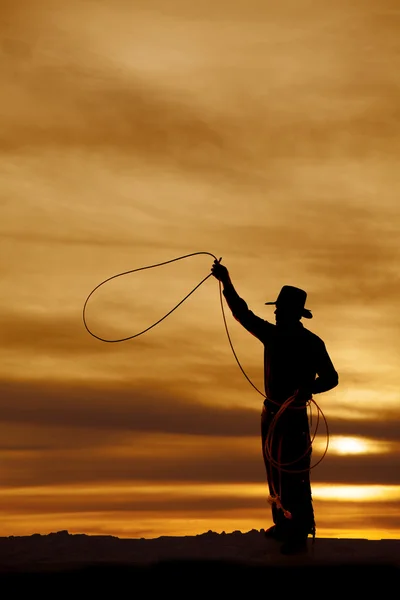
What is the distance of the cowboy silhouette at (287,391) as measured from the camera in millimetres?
18312

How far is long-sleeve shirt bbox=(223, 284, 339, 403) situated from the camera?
1842 centimetres

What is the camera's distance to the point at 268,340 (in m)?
18.5

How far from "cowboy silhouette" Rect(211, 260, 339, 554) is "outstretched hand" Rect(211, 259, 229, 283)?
195 mm

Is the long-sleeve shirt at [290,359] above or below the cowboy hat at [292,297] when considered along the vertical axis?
below

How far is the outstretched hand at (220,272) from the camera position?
18812 millimetres

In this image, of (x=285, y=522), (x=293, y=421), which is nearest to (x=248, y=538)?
(x=285, y=522)

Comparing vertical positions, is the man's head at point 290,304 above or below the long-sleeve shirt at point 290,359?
above

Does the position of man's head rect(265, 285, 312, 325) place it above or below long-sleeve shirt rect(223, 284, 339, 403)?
above

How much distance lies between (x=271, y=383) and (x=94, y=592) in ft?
13.7

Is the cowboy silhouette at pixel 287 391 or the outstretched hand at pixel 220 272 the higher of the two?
the outstretched hand at pixel 220 272

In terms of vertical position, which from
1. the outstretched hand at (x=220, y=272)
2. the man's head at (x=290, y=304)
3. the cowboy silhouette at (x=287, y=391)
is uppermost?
the outstretched hand at (x=220, y=272)

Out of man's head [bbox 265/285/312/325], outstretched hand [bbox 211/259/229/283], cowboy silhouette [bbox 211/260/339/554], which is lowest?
cowboy silhouette [bbox 211/260/339/554]

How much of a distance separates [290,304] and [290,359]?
2.67 ft

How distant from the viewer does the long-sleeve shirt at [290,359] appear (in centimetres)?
1842
